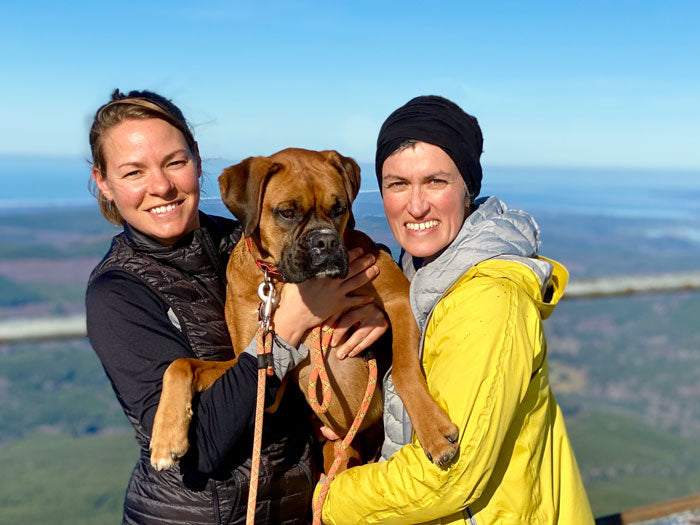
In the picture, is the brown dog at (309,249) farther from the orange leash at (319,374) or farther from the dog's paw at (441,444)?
the dog's paw at (441,444)

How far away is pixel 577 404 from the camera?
20.4m

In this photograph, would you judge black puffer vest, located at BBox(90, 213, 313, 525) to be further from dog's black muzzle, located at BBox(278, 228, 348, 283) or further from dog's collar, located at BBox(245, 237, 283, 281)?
dog's black muzzle, located at BBox(278, 228, 348, 283)

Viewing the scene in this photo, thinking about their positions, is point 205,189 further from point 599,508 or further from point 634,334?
point 634,334

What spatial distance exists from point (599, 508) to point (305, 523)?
491 inches

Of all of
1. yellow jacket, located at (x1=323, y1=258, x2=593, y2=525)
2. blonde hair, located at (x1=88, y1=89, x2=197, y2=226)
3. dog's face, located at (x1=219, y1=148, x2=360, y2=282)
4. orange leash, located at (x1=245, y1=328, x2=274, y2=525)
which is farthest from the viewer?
dog's face, located at (x1=219, y1=148, x2=360, y2=282)

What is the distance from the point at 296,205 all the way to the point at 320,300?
0.54m

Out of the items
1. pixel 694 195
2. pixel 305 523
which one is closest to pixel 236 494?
pixel 305 523

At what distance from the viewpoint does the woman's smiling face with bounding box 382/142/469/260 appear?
2.90 meters

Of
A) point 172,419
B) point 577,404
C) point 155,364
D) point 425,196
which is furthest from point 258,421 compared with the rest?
point 577,404

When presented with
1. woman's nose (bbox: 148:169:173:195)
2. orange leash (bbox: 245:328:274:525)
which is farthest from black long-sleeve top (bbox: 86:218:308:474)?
woman's nose (bbox: 148:169:173:195)

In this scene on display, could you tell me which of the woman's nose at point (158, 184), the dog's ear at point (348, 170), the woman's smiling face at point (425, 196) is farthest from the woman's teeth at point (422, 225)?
the woman's nose at point (158, 184)

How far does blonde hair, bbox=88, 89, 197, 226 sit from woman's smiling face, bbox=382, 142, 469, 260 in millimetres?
1033

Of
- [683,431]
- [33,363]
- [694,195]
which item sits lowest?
[683,431]

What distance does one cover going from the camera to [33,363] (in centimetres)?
2206
